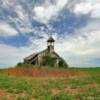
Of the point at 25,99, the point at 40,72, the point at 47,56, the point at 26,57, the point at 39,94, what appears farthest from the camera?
the point at 26,57

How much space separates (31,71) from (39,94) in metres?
26.7

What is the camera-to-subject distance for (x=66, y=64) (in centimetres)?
6444

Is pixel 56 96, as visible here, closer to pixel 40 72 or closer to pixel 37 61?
pixel 40 72

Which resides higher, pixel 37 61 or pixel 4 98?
pixel 37 61

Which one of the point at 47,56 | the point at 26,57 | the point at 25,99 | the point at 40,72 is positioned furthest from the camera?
the point at 26,57

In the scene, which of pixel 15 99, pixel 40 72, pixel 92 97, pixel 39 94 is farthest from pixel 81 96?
pixel 40 72

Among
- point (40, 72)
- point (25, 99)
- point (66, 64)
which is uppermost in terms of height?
point (66, 64)

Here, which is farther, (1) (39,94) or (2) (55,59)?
(2) (55,59)

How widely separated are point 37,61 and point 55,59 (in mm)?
4244

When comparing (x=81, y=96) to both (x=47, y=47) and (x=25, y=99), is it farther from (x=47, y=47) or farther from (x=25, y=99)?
(x=47, y=47)

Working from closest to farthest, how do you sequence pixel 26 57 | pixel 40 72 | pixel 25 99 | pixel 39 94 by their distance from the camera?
pixel 25 99 → pixel 39 94 → pixel 40 72 → pixel 26 57

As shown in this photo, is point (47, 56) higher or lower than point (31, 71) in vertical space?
higher

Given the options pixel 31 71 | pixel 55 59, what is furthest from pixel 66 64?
pixel 31 71

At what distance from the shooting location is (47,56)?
2424 inches
